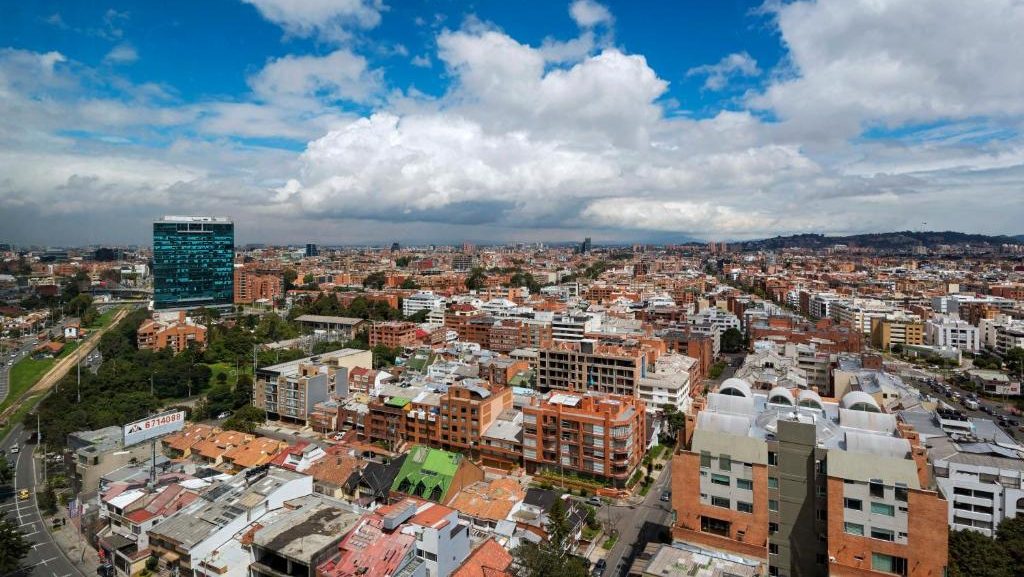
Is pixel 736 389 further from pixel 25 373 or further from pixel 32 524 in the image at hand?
pixel 25 373

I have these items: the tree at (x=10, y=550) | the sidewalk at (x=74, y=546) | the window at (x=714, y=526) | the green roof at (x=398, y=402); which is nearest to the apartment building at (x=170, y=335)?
the sidewalk at (x=74, y=546)

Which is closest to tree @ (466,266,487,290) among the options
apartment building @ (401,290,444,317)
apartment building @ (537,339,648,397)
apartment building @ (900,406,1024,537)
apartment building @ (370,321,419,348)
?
apartment building @ (401,290,444,317)

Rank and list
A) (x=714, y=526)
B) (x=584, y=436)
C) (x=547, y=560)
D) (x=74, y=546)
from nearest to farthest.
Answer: (x=547, y=560)
(x=714, y=526)
(x=74, y=546)
(x=584, y=436)

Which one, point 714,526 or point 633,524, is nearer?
point 714,526

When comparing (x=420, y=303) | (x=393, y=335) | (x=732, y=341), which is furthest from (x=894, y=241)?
(x=393, y=335)

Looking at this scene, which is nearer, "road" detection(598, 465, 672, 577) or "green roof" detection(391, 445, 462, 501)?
"road" detection(598, 465, 672, 577)

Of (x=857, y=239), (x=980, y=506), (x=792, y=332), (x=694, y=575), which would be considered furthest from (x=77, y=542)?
(x=857, y=239)

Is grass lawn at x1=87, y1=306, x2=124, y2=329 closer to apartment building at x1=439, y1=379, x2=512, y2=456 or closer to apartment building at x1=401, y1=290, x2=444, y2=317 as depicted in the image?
apartment building at x1=401, y1=290, x2=444, y2=317
